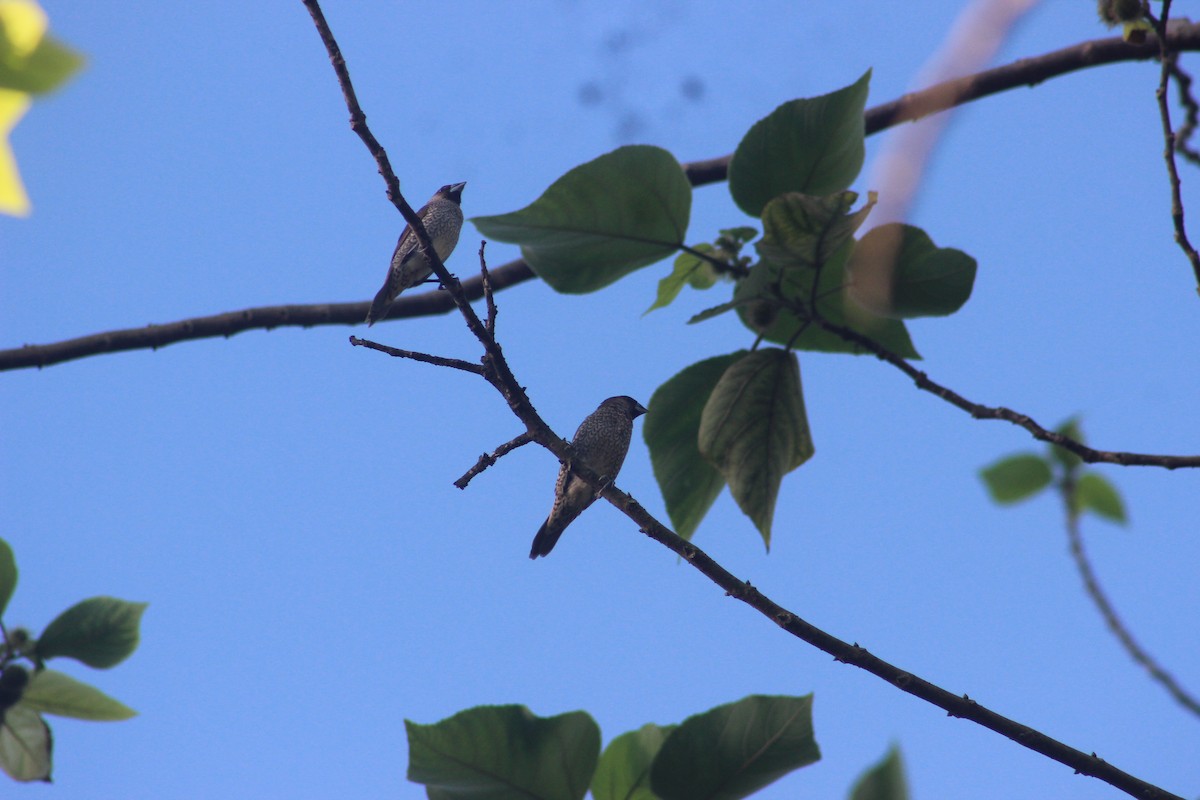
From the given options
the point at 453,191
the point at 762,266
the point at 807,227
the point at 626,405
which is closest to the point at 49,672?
the point at 762,266

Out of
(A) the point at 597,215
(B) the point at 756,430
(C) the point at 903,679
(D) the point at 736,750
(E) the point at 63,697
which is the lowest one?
(D) the point at 736,750

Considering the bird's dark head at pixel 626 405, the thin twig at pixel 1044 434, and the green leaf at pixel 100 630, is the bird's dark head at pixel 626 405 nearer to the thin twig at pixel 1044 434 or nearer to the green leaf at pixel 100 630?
the green leaf at pixel 100 630

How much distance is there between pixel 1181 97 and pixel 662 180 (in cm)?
120

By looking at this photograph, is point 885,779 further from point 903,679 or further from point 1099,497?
point 1099,497

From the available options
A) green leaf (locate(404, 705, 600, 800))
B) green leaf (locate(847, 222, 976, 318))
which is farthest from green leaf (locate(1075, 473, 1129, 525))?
green leaf (locate(404, 705, 600, 800))

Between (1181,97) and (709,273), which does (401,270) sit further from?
(1181,97)

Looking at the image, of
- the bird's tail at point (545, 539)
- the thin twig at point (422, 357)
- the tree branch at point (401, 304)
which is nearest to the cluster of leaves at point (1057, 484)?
the tree branch at point (401, 304)

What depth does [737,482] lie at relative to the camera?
192cm

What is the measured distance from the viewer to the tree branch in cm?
247

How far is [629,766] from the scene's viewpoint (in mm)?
1598

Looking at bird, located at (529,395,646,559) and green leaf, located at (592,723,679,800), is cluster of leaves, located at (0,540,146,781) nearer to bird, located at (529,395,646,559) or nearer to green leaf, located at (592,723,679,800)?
green leaf, located at (592,723,679,800)

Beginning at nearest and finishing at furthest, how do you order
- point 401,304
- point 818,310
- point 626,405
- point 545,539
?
point 818,310
point 401,304
point 545,539
point 626,405

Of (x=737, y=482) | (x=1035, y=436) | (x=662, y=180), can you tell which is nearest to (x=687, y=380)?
(x=737, y=482)

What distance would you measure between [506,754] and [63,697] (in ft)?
4.25
